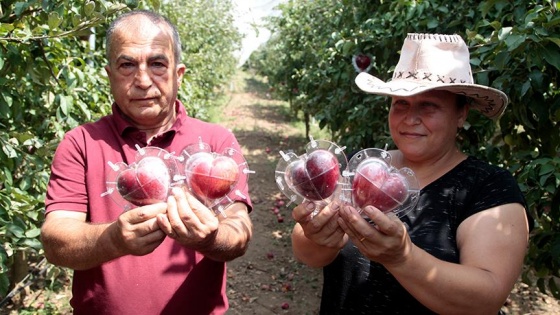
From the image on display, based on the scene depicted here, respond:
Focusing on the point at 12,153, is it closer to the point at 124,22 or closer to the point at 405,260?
the point at 124,22

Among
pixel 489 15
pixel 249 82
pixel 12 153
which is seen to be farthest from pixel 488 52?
pixel 249 82

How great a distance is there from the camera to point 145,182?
1.37 m

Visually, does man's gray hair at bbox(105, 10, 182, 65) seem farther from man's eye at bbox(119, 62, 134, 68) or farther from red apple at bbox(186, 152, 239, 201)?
red apple at bbox(186, 152, 239, 201)

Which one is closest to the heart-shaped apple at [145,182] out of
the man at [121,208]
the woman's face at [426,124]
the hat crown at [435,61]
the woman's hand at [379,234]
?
the man at [121,208]

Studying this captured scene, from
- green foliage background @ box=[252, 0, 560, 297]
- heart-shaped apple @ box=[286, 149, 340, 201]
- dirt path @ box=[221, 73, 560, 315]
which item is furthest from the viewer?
dirt path @ box=[221, 73, 560, 315]

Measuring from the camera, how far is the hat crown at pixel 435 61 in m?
1.68

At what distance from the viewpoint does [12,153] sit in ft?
7.41

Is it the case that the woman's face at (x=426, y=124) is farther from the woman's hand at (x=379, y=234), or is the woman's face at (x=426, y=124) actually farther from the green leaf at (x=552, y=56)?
the green leaf at (x=552, y=56)

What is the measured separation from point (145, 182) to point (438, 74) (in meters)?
0.97

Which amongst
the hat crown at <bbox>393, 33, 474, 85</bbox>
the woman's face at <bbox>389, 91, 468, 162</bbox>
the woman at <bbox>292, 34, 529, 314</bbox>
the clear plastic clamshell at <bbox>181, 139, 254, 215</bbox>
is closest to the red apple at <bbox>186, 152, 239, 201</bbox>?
the clear plastic clamshell at <bbox>181, 139, 254, 215</bbox>

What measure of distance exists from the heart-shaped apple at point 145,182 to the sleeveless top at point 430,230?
665 millimetres

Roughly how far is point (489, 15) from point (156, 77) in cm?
205

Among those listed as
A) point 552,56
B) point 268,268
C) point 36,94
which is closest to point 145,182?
point 552,56

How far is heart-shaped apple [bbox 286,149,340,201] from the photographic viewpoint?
1440 millimetres
